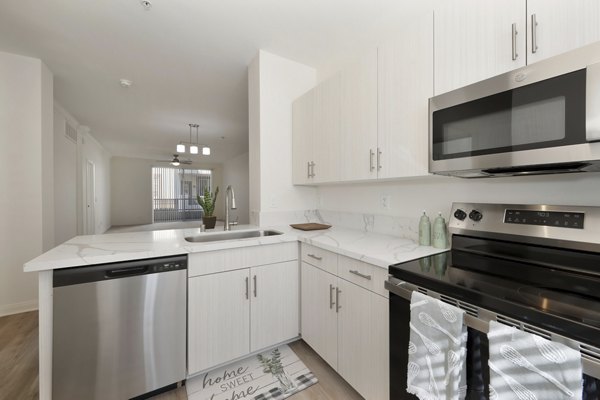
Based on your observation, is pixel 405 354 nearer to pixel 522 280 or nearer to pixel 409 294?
pixel 409 294

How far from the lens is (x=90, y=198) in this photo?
569 cm

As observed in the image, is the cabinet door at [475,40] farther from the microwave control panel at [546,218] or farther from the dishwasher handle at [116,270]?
the dishwasher handle at [116,270]

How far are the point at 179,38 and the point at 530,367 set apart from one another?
9.71 ft

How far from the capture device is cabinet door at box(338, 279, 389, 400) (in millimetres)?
1210

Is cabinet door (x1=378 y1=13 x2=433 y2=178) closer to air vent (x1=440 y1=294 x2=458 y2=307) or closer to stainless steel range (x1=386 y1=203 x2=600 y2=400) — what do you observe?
stainless steel range (x1=386 y1=203 x2=600 y2=400)

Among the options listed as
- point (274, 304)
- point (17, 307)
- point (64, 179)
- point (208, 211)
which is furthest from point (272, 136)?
point (64, 179)

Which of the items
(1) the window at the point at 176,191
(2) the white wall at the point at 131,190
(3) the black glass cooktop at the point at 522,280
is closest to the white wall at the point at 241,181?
(1) the window at the point at 176,191

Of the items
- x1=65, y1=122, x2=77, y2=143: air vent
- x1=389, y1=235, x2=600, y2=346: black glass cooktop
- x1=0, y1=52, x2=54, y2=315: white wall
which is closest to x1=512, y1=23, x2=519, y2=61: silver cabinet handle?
x1=389, y1=235, x2=600, y2=346: black glass cooktop

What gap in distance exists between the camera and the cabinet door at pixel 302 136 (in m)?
2.22

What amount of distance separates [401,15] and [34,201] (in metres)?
3.94

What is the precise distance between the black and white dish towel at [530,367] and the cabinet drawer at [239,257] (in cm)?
133

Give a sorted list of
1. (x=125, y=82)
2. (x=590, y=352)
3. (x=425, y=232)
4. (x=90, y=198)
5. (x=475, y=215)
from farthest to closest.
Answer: (x=90, y=198), (x=125, y=82), (x=425, y=232), (x=475, y=215), (x=590, y=352)

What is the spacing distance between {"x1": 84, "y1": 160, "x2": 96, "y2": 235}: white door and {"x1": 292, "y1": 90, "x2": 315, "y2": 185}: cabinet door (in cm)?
547

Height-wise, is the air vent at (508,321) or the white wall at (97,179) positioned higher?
the white wall at (97,179)
